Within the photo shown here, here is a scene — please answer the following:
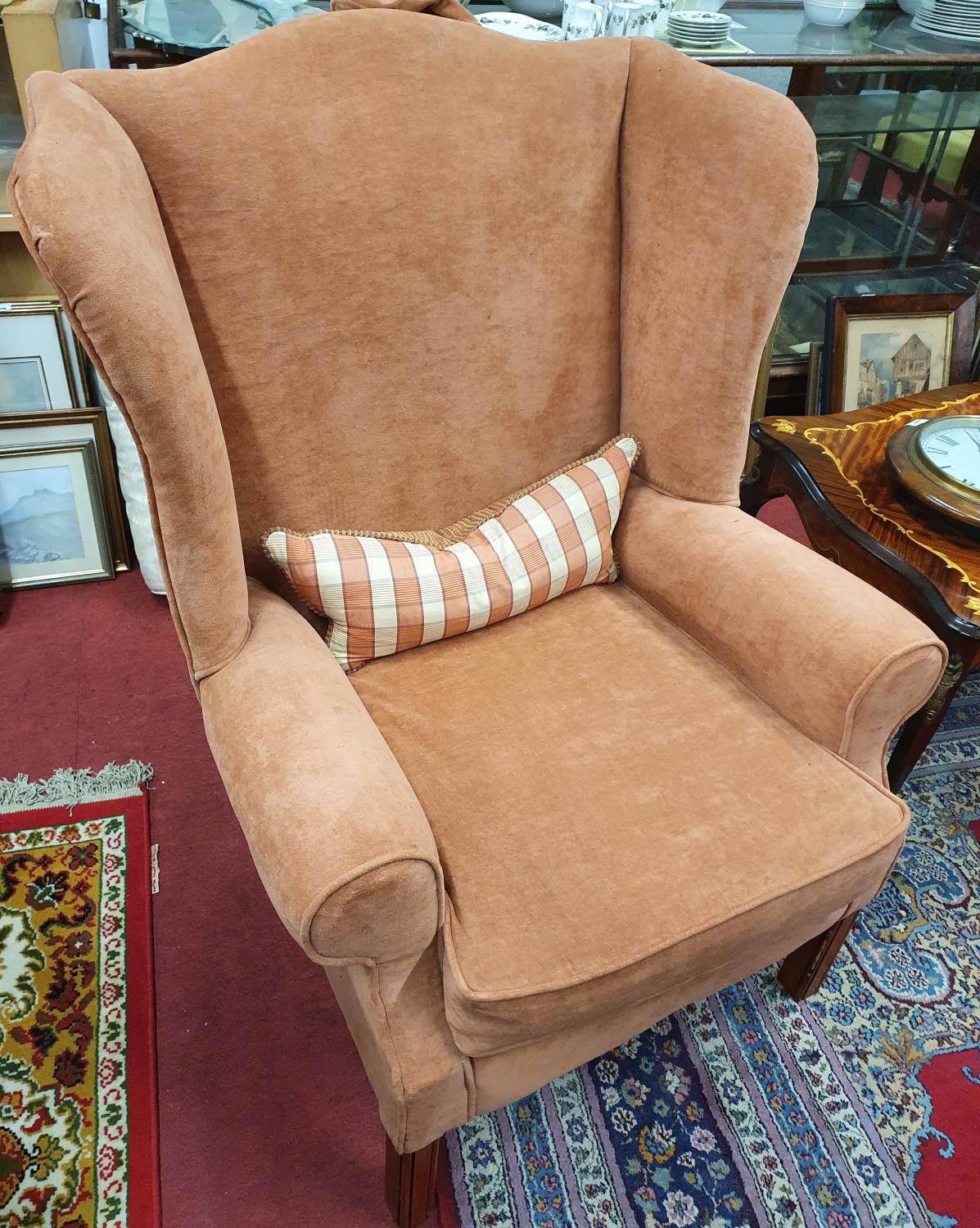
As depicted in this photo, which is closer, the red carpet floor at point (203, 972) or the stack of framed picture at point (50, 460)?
the red carpet floor at point (203, 972)

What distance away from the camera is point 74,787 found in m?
1.56

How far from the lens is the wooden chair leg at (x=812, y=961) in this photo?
50.3 inches

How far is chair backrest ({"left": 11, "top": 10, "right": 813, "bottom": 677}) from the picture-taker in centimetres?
99

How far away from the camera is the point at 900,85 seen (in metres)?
2.11

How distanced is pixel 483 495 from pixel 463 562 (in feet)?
0.50

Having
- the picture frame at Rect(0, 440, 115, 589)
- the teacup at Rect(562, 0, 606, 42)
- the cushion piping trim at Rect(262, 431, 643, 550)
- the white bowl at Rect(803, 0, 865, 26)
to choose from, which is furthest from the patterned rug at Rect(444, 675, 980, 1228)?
the white bowl at Rect(803, 0, 865, 26)

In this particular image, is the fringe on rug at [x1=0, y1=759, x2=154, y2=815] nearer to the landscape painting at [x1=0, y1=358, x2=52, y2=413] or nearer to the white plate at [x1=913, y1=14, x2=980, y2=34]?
the landscape painting at [x1=0, y1=358, x2=52, y2=413]

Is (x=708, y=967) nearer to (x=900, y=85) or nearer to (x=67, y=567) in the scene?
(x=67, y=567)

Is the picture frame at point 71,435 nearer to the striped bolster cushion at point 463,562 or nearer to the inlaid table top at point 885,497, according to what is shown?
the striped bolster cushion at point 463,562

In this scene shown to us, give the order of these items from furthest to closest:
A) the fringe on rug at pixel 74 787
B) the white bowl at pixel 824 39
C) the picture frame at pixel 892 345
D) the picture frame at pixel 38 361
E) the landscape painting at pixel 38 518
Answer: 1. the picture frame at pixel 892 345
2. the white bowl at pixel 824 39
3. the landscape painting at pixel 38 518
4. the picture frame at pixel 38 361
5. the fringe on rug at pixel 74 787

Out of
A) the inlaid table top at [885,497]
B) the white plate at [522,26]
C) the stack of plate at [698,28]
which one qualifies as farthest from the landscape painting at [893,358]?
the white plate at [522,26]

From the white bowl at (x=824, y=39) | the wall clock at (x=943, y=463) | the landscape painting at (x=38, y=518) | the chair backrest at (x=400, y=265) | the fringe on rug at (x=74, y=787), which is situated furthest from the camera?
the white bowl at (x=824, y=39)

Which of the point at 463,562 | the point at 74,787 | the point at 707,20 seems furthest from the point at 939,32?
the point at 74,787

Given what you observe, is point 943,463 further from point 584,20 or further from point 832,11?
point 832,11
